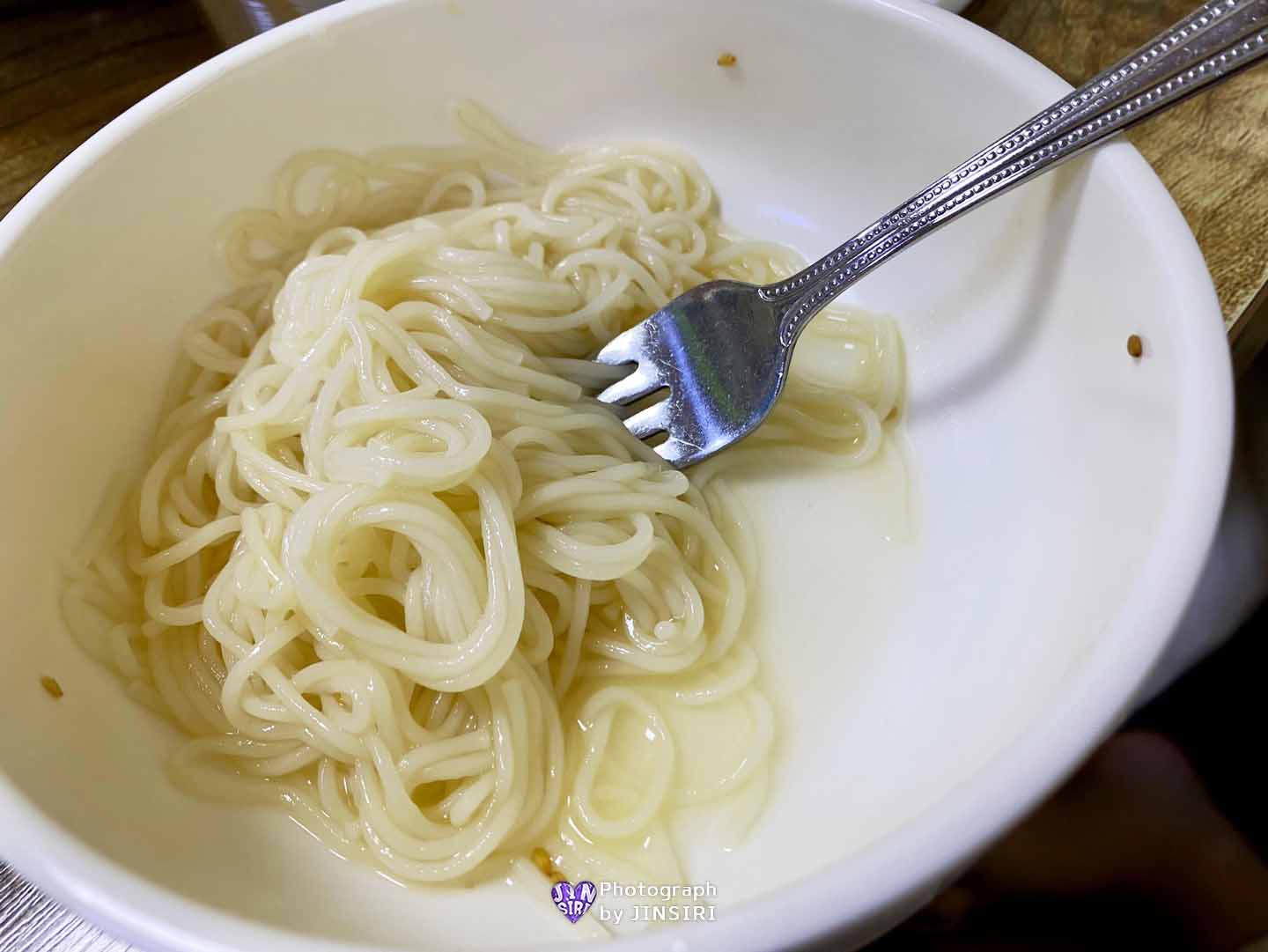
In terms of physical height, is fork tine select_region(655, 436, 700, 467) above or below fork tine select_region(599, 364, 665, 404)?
below

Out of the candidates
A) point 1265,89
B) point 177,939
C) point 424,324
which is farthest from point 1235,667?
point 177,939

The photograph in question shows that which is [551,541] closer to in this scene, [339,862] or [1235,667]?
[339,862]

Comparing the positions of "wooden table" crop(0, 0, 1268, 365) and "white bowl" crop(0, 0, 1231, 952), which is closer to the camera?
"white bowl" crop(0, 0, 1231, 952)

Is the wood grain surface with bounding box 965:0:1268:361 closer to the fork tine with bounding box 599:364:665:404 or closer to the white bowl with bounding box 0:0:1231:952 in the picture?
the white bowl with bounding box 0:0:1231:952

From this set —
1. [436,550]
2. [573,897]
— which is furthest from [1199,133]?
[573,897]

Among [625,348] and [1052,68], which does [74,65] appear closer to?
[625,348]

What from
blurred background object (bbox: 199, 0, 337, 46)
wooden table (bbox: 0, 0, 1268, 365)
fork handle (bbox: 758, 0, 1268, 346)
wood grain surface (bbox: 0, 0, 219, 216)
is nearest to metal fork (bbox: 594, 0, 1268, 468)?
fork handle (bbox: 758, 0, 1268, 346)
